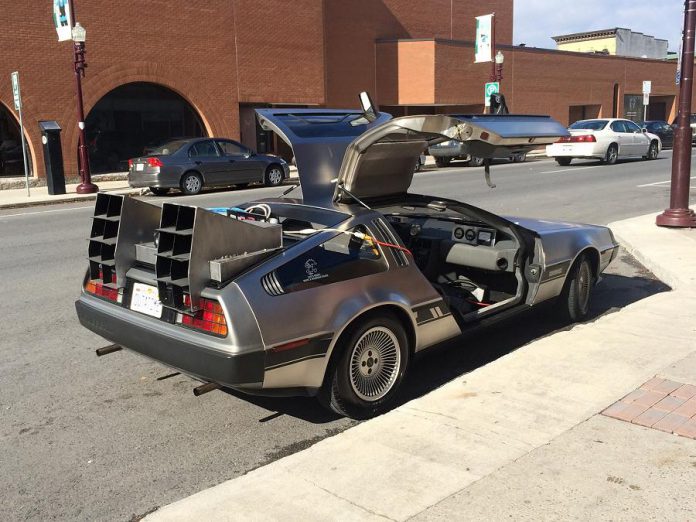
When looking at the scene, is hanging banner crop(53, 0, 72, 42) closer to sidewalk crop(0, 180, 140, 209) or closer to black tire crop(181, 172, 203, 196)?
sidewalk crop(0, 180, 140, 209)

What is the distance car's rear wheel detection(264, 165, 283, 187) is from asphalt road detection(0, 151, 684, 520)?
12.3 meters

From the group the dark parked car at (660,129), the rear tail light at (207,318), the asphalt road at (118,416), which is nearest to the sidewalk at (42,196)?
the asphalt road at (118,416)

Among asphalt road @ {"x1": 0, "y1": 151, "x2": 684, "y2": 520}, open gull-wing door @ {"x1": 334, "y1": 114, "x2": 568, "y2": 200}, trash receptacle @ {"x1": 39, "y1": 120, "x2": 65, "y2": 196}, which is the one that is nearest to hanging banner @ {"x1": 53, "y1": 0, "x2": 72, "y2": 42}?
trash receptacle @ {"x1": 39, "y1": 120, "x2": 65, "y2": 196}

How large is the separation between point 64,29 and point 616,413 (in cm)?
1809

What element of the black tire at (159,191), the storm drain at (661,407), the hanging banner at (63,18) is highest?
the hanging banner at (63,18)

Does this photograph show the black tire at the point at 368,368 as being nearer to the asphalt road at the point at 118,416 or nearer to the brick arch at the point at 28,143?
the asphalt road at the point at 118,416

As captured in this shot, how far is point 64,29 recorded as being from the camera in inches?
709

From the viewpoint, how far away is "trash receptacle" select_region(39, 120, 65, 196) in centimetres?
1806

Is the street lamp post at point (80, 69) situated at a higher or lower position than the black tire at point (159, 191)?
higher

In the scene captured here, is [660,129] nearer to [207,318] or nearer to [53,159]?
[53,159]

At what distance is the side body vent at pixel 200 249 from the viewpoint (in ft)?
12.0

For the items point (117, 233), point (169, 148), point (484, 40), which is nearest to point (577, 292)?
point (117, 233)

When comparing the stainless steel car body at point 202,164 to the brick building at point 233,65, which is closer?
the stainless steel car body at point 202,164

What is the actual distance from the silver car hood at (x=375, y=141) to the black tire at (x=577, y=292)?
4.73 feet
